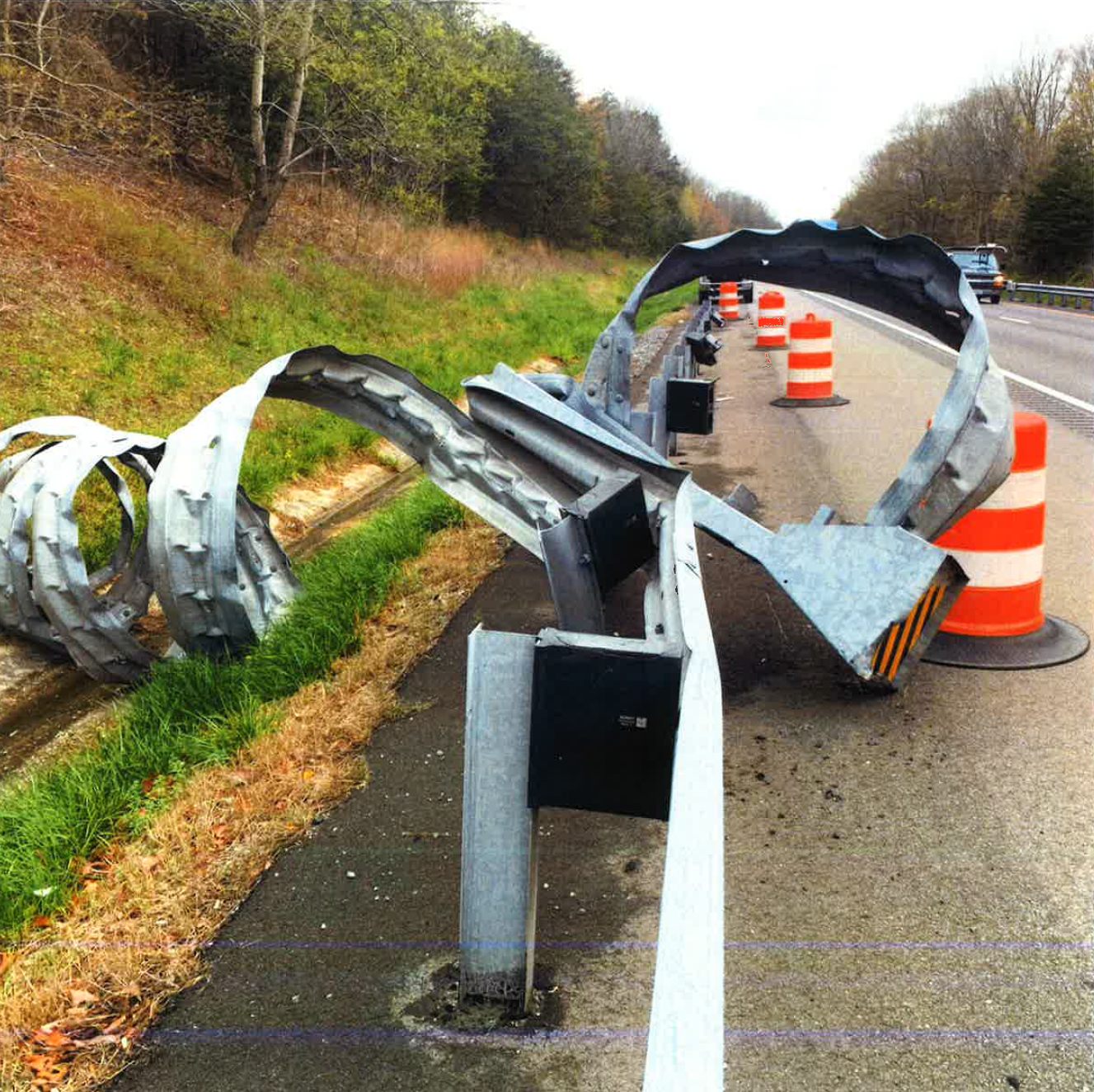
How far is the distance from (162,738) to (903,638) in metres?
3.43

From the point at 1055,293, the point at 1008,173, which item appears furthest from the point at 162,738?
the point at 1008,173

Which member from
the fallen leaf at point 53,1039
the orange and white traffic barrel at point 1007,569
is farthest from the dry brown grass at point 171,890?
the orange and white traffic barrel at point 1007,569

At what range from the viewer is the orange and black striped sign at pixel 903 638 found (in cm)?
471

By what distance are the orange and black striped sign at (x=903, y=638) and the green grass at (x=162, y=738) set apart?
2.76 meters

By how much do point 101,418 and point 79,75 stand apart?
10906mm

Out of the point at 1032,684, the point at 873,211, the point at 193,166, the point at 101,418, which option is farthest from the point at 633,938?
the point at 873,211

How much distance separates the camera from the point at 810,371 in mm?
14039

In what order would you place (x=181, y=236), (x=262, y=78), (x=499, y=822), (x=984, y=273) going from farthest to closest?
1. (x=984, y=273)
2. (x=262, y=78)
3. (x=181, y=236)
4. (x=499, y=822)

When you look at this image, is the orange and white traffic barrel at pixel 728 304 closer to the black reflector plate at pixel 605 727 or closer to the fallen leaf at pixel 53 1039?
the black reflector plate at pixel 605 727

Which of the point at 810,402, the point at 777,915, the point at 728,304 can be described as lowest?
the point at 777,915

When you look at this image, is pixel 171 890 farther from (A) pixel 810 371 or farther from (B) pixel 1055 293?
(B) pixel 1055 293

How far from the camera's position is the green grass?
383cm

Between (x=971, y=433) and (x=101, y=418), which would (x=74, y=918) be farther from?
(x=101, y=418)

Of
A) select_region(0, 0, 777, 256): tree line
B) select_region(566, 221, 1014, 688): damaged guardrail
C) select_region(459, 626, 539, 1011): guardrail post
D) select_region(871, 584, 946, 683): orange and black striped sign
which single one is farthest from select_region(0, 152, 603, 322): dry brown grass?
select_region(459, 626, 539, 1011): guardrail post
